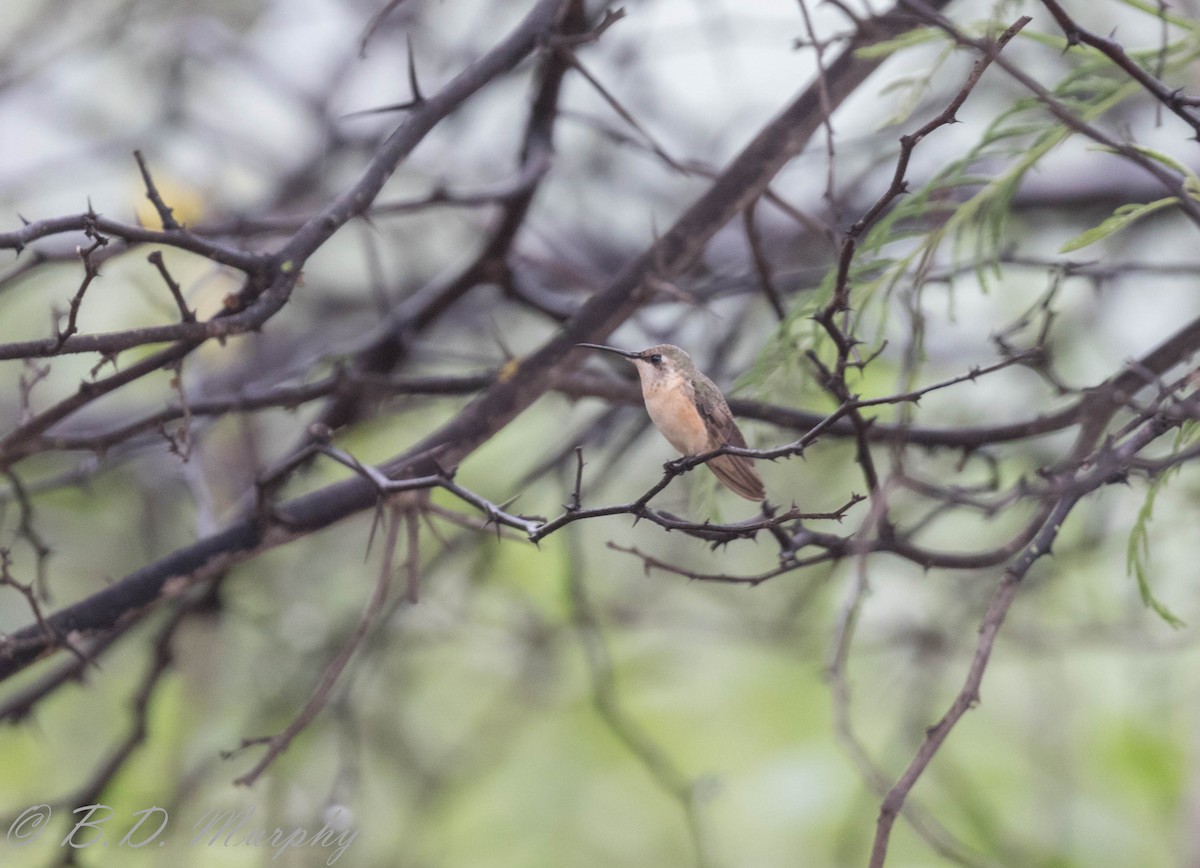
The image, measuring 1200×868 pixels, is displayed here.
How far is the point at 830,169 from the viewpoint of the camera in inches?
100

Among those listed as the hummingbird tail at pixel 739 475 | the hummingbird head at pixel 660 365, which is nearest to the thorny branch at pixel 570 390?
the hummingbird tail at pixel 739 475

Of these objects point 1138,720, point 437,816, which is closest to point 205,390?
point 437,816

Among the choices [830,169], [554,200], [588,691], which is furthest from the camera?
[554,200]

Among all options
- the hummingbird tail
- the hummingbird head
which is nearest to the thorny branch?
the hummingbird tail

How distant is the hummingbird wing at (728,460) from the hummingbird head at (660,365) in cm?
12

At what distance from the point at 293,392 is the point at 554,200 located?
3.97 m

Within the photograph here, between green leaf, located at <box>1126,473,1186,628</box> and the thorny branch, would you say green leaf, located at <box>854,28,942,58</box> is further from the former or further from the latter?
green leaf, located at <box>1126,473,1186,628</box>

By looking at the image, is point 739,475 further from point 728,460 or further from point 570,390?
point 570,390

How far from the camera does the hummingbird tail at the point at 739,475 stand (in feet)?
8.31

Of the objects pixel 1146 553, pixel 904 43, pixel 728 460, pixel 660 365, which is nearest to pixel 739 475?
pixel 728 460

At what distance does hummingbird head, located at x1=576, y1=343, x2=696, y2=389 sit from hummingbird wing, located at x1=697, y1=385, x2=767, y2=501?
4.6 inches

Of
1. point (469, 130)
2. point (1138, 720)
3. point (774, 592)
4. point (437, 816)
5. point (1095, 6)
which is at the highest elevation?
point (1095, 6)

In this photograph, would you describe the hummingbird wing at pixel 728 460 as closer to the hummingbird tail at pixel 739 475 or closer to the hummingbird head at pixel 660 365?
the hummingbird tail at pixel 739 475

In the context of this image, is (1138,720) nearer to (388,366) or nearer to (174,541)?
(388,366)
